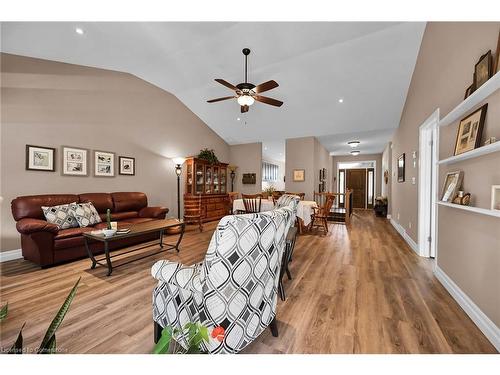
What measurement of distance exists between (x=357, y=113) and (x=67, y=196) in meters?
6.31

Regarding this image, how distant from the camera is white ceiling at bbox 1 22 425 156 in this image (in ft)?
10.3

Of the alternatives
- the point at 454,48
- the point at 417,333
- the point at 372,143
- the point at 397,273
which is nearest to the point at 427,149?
the point at 454,48

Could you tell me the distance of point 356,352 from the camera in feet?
4.66

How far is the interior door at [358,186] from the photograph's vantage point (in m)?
10.3

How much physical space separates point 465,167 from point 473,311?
4.07 feet

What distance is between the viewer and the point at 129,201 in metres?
4.34

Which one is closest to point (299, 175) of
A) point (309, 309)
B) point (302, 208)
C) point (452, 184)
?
point (302, 208)

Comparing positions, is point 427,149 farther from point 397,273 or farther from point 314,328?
point 314,328

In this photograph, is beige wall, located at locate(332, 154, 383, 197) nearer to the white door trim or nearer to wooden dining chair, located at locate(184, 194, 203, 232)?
the white door trim

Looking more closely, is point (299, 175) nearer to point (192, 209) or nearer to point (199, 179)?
point (199, 179)

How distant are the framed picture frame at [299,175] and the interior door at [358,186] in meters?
4.82

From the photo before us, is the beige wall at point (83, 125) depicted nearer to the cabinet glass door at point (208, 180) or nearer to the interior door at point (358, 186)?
the cabinet glass door at point (208, 180)

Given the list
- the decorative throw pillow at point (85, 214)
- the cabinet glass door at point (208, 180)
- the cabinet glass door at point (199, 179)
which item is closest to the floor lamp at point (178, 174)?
the cabinet glass door at point (199, 179)

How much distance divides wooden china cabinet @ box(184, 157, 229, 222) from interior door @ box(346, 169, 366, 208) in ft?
21.8
